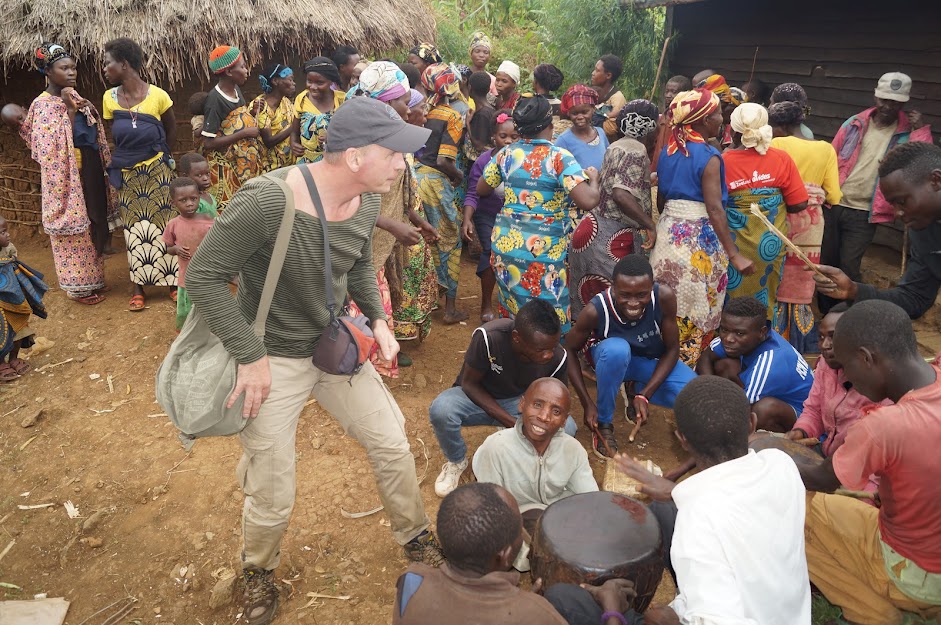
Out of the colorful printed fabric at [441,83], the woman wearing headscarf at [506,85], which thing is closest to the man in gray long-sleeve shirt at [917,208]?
the colorful printed fabric at [441,83]

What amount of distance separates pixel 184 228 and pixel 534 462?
3.36m

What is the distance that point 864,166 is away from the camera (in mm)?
5773

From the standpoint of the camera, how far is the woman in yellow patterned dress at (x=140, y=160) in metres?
5.79

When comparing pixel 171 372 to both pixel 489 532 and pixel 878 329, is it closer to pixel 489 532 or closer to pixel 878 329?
pixel 489 532

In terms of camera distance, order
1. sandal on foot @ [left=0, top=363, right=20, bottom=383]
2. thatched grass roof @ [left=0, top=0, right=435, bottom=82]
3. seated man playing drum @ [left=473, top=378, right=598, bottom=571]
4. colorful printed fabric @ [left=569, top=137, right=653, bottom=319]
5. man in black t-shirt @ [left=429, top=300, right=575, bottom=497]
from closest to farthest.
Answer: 1. seated man playing drum @ [left=473, top=378, right=598, bottom=571]
2. man in black t-shirt @ [left=429, top=300, right=575, bottom=497]
3. colorful printed fabric @ [left=569, top=137, right=653, bottom=319]
4. sandal on foot @ [left=0, top=363, right=20, bottom=383]
5. thatched grass roof @ [left=0, top=0, right=435, bottom=82]

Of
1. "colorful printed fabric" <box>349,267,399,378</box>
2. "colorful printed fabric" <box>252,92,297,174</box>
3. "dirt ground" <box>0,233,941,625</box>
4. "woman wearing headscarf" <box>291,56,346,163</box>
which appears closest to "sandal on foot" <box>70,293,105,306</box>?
"dirt ground" <box>0,233,941,625</box>

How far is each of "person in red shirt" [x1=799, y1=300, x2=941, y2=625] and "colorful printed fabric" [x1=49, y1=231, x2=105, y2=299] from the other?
19.6ft

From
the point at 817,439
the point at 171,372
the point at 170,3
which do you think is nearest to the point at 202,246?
the point at 171,372

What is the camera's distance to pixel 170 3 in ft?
22.2

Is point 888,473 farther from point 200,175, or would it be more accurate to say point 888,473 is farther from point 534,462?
point 200,175

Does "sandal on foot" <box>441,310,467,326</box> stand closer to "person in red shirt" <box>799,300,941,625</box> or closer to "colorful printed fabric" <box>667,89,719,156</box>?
"colorful printed fabric" <box>667,89,719,156</box>

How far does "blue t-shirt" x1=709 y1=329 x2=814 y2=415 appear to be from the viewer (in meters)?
3.79

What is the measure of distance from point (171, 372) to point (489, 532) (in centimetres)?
141

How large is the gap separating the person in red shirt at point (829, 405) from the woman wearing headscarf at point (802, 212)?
4.78 ft
